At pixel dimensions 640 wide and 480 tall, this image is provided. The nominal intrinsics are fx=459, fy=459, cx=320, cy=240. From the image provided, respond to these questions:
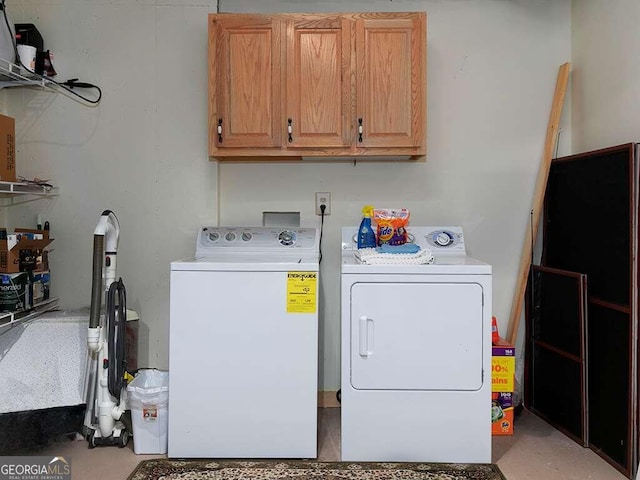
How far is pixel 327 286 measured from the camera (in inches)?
108

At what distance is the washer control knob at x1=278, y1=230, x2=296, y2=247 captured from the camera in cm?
250

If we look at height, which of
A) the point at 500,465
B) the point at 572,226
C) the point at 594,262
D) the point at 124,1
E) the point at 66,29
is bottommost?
the point at 500,465

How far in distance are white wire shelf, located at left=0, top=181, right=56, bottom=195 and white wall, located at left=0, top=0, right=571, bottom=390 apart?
11 centimetres

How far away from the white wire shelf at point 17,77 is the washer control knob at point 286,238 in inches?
60.2

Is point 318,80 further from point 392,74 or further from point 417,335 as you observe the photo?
point 417,335

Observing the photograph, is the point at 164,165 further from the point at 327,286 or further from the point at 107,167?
the point at 327,286

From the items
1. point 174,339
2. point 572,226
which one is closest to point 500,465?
point 572,226

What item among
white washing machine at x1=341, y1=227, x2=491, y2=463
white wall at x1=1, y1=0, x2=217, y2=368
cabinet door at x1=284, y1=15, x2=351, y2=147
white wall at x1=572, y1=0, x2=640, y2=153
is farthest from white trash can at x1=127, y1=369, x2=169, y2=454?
white wall at x1=572, y1=0, x2=640, y2=153

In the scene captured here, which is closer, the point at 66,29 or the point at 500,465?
the point at 500,465

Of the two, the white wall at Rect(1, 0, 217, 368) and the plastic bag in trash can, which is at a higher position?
the white wall at Rect(1, 0, 217, 368)

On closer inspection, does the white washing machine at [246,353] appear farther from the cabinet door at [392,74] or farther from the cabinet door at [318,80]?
the cabinet door at [392,74]

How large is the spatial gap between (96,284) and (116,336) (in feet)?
0.87

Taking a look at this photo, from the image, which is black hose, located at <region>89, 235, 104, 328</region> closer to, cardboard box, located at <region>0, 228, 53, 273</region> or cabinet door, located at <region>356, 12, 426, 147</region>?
cardboard box, located at <region>0, 228, 53, 273</region>

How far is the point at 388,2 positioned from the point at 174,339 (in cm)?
221
